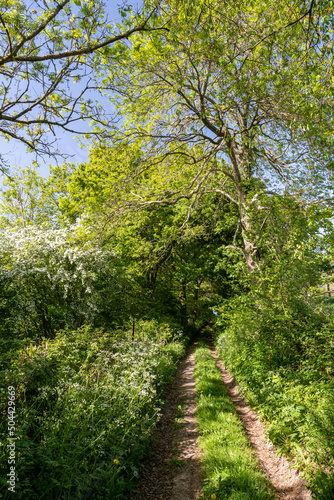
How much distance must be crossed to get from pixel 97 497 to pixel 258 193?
733 cm

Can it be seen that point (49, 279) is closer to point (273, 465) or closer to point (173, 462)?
point (173, 462)

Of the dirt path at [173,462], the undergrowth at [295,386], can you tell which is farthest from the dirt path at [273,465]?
the dirt path at [173,462]

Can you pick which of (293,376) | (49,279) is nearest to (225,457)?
(293,376)

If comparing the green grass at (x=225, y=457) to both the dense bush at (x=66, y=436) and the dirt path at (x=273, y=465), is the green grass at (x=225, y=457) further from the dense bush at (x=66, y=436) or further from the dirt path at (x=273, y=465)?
the dense bush at (x=66, y=436)

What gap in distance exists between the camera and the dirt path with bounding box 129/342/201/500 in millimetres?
3629

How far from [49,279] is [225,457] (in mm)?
8191

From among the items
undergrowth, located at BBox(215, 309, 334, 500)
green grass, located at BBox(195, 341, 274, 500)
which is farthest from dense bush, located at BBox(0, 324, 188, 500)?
undergrowth, located at BBox(215, 309, 334, 500)

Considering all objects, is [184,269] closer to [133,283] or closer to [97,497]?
[133,283]

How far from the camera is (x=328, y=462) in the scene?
3127 mm

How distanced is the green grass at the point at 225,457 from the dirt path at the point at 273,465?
16cm

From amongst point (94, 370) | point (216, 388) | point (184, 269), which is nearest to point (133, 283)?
point (184, 269)

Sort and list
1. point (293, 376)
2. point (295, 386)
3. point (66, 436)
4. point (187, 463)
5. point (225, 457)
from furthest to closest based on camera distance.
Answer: point (293, 376)
point (295, 386)
point (187, 463)
point (225, 457)
point (66, 436)

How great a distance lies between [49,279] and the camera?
32.6 feet

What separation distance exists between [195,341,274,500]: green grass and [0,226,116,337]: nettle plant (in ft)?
19.5
